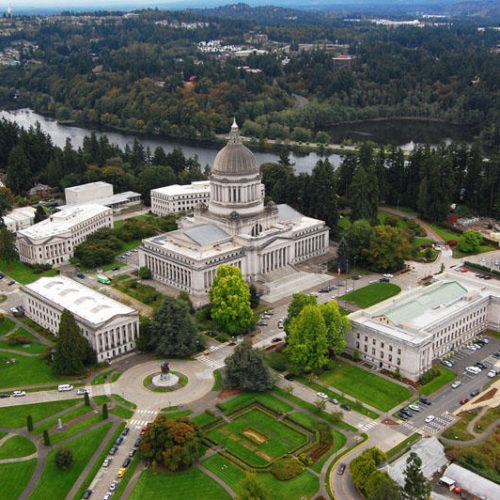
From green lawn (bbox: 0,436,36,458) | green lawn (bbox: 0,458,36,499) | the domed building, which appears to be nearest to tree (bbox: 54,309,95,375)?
green lawn (bbox: 0,436,36,458)

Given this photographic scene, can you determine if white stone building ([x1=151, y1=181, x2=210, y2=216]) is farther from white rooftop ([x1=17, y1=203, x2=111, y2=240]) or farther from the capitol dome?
the capitol dome

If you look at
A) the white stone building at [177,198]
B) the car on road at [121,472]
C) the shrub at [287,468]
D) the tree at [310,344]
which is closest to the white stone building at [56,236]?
the white stone building at [177,198]

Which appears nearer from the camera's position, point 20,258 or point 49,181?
point 20,258

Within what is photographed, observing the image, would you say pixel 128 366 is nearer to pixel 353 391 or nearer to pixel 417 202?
pixel 353 391

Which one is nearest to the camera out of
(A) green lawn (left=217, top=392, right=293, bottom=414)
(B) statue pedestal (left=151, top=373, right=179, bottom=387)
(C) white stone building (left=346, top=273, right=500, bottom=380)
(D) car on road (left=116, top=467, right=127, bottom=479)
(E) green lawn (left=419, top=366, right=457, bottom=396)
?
(D) car on road (left=116, top=467, right=127, bottom=479)

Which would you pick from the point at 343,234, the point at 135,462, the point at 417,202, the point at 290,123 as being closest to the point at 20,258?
the point at 343,234
